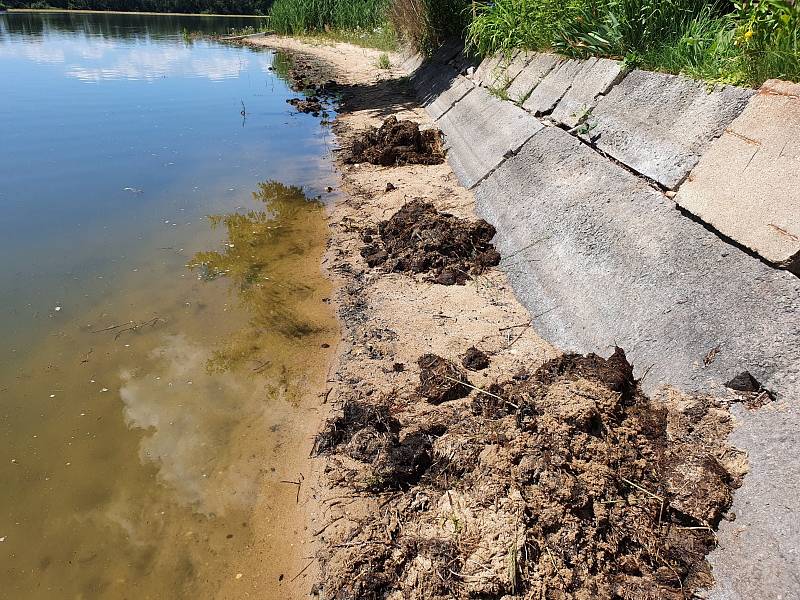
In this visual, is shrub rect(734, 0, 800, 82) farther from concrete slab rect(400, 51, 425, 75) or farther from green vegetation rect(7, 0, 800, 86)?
concrete slab rect(400, 51, 425, 75)

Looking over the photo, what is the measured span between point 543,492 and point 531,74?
562 centimetres

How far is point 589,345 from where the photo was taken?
10.4 ft

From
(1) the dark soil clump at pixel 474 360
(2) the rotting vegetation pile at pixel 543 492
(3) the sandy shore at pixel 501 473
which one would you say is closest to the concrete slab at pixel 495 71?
(3) the sandy shore at pixel 501 473

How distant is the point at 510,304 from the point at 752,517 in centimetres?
227

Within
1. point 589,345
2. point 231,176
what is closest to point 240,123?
point 231,176

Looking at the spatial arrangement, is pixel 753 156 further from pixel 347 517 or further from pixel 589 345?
pixel 347 517

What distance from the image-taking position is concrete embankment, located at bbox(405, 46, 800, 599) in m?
1.98

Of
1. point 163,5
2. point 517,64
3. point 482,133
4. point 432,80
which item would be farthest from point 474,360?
point 163,5

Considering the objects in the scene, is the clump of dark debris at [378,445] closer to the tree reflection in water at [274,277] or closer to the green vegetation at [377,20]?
the tree reflection in water at [274,277]

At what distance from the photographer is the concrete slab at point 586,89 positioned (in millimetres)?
4645

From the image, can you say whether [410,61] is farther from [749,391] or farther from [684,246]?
[749,391]

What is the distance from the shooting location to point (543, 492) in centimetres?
222

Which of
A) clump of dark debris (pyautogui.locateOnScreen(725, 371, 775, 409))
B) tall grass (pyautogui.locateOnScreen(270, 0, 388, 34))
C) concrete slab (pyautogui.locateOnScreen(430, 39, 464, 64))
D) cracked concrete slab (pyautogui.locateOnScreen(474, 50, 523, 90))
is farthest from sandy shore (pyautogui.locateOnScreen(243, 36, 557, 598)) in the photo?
tall grass (pyautogui.locateOnScreen(270, 0, 388, 34))

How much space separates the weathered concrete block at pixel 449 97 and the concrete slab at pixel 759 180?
5.94m
